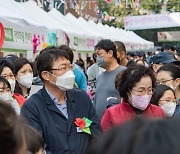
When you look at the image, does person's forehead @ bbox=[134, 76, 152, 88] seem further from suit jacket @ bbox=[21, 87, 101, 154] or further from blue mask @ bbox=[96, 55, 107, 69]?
blue mask @ bbox=[96, 55, 107, 69]

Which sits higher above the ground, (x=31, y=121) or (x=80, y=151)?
(x=31, y=121)

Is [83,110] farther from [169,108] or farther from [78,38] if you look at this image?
[78,38]

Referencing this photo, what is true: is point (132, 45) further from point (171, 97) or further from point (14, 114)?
point (14, 114)

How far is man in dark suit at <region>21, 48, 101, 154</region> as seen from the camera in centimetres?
332

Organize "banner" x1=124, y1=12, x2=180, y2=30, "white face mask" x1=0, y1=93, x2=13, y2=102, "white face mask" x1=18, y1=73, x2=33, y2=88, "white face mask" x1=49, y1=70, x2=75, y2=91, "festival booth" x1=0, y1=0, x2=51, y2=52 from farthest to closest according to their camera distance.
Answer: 1. "banner" x1=124, y1=12, x2=180, y2=30
2. "festival booth" x1=0, y1=0, x2=51, y2=52
3. "white face mask" x1=18, y1=73, x2=33, y2=88
4. "white face mask" x1=0, y1=93, x2=13, y2=102
5. "white face mask" x1=49, y1=70, x2=75, y2=91

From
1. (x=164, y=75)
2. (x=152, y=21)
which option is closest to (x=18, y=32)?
(x=164, y=75)

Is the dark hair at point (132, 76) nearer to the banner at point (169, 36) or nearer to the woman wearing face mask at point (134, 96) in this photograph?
the woman wearing face mask at point (134, 96)

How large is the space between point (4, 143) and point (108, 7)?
43.1 metres

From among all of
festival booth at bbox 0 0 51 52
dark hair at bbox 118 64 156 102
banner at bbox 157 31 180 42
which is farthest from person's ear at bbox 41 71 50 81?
banner at bbox 157 31 180 42

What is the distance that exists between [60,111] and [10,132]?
2.07 meters

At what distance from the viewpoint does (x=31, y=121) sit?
3.30m

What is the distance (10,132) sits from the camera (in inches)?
54.1

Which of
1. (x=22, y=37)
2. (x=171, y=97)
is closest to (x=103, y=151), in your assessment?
(x=171, y=97)

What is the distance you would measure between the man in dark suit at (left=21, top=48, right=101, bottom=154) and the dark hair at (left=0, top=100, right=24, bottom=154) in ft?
6.11
